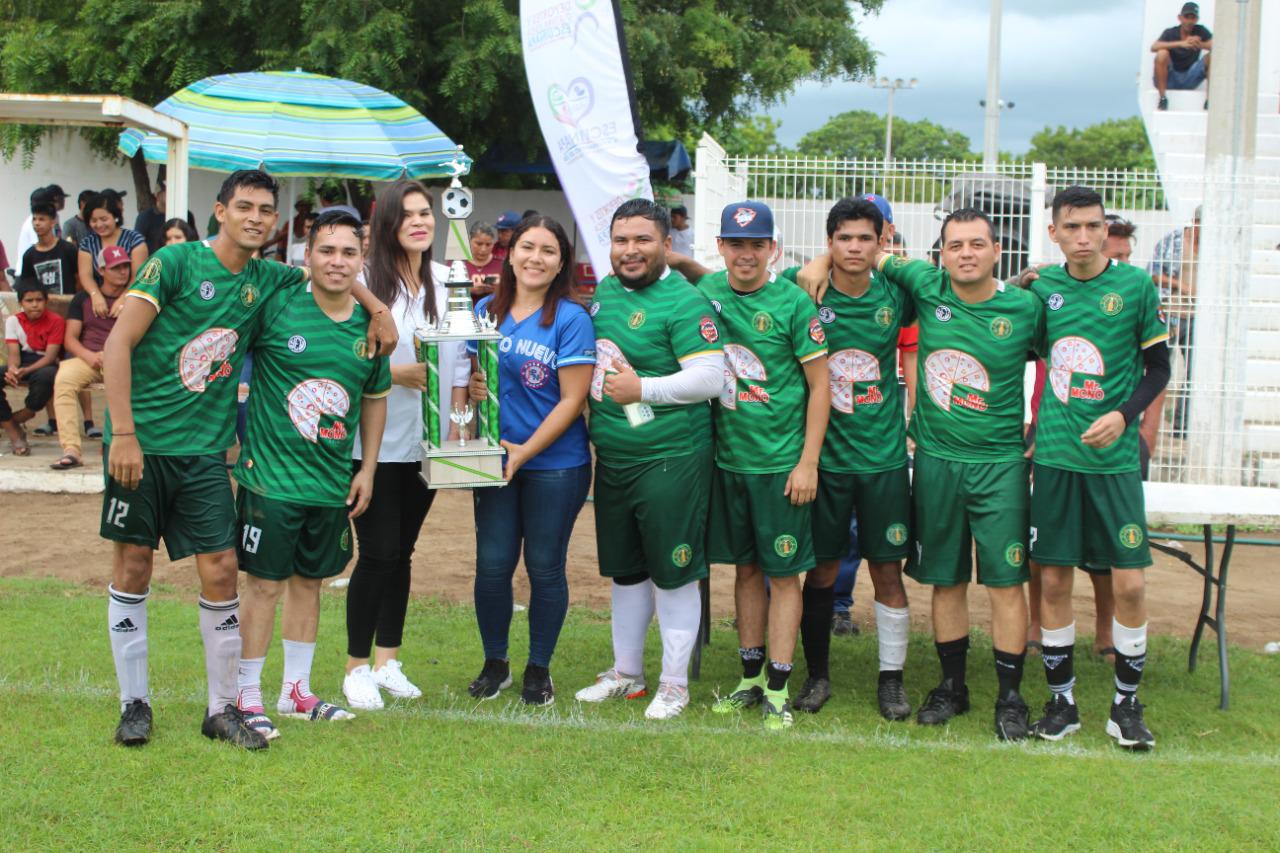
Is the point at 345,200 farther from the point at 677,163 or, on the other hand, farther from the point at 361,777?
the point at 361,777

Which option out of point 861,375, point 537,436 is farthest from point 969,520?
point 537,436

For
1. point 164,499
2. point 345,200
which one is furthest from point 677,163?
point 164,499

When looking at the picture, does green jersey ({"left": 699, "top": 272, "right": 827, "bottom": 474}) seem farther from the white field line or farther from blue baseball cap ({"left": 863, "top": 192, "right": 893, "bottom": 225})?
the white field line

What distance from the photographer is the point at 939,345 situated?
533 cm

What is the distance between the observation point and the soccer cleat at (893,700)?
5.49 meters

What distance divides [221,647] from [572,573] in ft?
12.4

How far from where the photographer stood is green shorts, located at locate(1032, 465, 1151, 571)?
5172mm

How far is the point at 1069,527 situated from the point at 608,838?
7.75 ft

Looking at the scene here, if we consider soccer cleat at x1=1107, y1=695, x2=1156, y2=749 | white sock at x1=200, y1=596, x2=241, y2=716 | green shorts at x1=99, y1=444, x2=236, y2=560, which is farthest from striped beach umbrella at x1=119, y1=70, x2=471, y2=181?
soccer cleat at x1=1107, y1=695, x2=1156, y2=749

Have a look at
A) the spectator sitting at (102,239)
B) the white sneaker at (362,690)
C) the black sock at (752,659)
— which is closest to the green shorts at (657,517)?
the black sock at (752,659)

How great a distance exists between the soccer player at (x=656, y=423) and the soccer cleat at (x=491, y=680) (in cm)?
65

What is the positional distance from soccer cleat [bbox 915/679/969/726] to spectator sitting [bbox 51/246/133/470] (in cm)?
772

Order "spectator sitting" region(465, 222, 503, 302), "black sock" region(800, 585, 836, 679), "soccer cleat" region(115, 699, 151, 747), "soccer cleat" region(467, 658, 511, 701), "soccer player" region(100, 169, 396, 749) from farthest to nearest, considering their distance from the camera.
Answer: "spectator sitting" region(465, 222, 503, 302)
"black sock" region(800, 585, 836, 679)
"soccer cleat" region(467, 658, 511, 701)
"soccer cleat" region(115, 699, 151, 747)
"soccer player" region(100, 169, 396, 749)

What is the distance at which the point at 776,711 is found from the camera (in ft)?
17.5
